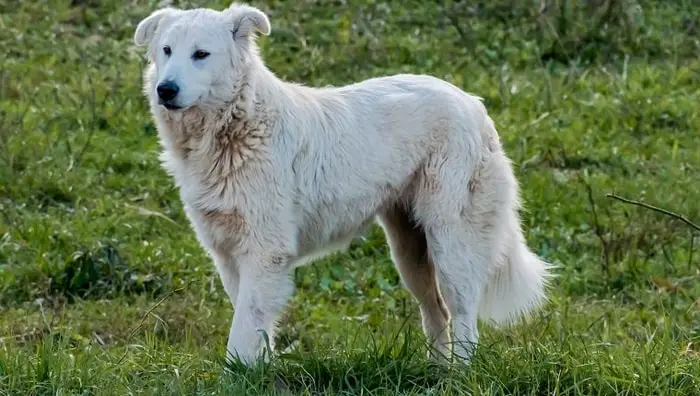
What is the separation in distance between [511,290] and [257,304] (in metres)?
1.57

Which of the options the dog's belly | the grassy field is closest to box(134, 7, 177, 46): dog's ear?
the dog's belly

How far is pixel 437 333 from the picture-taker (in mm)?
6816

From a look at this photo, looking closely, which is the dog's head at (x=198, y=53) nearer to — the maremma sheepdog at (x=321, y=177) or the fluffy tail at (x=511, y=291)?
the maremma sheepdog at (x=321, y=177)

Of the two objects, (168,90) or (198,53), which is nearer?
(168,90)

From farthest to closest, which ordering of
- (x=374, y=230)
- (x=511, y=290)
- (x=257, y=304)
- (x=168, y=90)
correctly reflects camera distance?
1. (x=374, y=230)
2. (x=511, y=290)
3. (x=257, y=304)
4. (x=168, y=90)

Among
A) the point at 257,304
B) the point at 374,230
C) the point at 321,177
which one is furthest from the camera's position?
the point at 374,230

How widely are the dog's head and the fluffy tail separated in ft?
5.80

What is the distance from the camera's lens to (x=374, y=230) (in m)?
8.98

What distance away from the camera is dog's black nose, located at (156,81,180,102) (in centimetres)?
589

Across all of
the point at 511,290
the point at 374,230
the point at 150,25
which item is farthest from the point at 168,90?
the point at 374,230

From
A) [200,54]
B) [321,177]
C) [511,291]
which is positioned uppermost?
[200,54]

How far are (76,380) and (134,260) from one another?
2723 mm

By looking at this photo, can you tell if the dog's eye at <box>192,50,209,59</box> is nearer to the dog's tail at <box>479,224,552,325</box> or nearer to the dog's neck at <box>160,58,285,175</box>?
the dog's neck at <box>160,58,285,175</box>

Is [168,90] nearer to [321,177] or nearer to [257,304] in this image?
[321,177]
